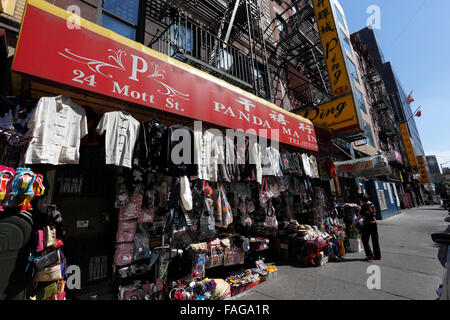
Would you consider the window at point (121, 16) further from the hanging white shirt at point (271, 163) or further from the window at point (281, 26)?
the window at point (281, 26)

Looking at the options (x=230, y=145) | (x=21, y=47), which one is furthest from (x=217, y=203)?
(x=21, y=47)

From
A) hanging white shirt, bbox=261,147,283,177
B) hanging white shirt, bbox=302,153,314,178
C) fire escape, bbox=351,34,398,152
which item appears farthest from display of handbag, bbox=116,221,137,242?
fire escape, bbox=351,34,398,152

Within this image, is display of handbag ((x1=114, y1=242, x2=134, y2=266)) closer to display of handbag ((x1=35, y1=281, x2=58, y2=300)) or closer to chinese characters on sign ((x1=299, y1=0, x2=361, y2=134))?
display of handbag ((x1=35, y1=281, x2=58, y2=300))

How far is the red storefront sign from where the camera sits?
106 inches

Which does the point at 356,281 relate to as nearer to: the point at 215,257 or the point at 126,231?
the point at 215,257

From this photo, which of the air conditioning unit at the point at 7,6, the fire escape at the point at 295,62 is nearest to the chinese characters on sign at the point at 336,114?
the fire escape at the point at 295,62

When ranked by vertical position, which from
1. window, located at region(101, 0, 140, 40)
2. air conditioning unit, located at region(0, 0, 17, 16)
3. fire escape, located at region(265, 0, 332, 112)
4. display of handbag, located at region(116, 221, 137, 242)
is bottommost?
display of handbag, located at region(116, 221, 137, 242)

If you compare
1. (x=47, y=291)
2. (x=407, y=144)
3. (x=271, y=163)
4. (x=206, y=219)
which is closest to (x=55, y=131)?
(x=47, y=291)

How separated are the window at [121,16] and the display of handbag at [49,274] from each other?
21.3 feet

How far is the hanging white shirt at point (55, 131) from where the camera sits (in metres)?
2.60

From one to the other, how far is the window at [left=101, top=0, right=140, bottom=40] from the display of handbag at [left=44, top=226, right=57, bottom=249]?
19.6ft

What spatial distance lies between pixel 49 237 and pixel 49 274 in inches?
20.1

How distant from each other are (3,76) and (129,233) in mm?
4195

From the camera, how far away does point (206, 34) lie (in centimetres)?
680
